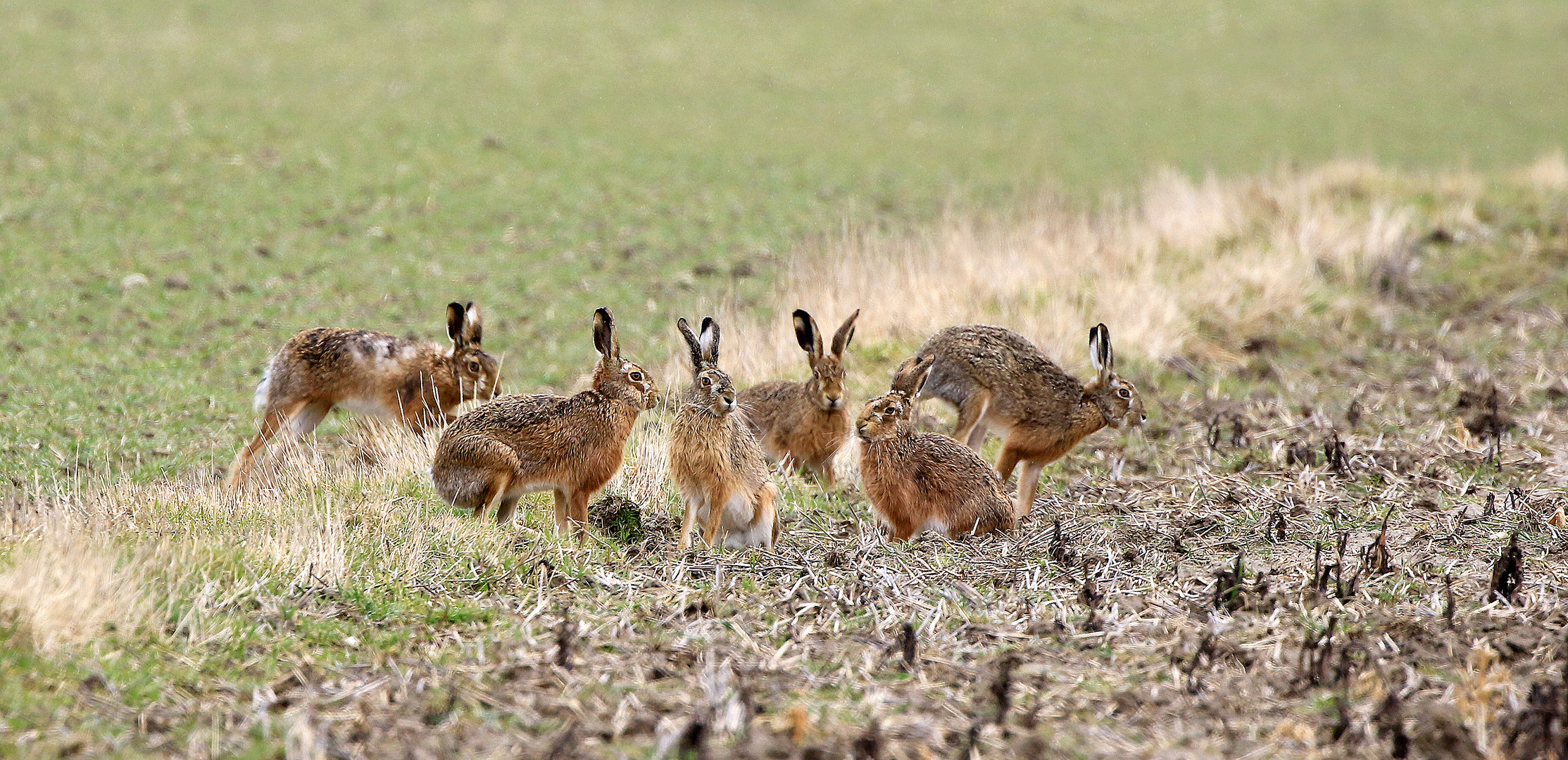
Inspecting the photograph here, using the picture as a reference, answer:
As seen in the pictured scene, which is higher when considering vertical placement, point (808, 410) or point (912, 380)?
point (912, 380)

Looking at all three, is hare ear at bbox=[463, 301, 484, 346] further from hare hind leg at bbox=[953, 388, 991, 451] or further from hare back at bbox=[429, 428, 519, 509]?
hare hind leg at bbox=[953, 388, 991, 451]

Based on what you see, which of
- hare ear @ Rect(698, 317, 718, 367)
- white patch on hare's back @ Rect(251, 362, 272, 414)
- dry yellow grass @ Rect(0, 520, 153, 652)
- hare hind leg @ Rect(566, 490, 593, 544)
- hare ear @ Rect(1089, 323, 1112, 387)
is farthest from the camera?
white patch on hare's back @ Rect(251, 362, 272, 414)

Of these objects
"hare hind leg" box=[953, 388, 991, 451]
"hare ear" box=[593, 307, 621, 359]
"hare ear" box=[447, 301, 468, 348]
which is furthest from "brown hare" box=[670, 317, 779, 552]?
"hare ear" box=[447, 301, 468, 348]

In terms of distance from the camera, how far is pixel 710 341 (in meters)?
7.73

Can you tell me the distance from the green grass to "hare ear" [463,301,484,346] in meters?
1.27

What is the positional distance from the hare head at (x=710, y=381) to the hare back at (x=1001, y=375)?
212cm

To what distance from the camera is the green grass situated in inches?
461

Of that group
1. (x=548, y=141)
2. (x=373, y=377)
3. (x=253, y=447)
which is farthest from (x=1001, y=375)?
(x=548, y=141)

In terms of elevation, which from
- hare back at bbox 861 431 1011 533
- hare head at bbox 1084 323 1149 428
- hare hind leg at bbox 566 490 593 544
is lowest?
hare hind leg at bbox 566 490 593 544

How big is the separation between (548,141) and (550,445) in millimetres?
12723

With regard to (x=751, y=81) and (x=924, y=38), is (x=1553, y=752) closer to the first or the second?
(x=751, y=81)

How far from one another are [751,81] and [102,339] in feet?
51.3

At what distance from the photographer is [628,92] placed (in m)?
23.0

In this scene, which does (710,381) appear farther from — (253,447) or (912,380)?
(253,447)
